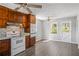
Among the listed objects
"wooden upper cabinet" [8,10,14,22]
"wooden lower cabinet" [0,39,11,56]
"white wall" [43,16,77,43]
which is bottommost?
"wooden lower cabinet" [0,39,11,56]

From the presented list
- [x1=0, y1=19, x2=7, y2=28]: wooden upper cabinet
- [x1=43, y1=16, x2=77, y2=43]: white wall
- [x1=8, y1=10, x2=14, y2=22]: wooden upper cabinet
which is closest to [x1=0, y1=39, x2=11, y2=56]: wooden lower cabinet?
[x1=0, y1=19, x2=7, y2=28]: wooden upper cabinet

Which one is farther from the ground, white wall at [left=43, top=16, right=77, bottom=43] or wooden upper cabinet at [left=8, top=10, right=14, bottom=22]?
wooden upper cabinet at [left=8, top=10, right=14, bottom=22]

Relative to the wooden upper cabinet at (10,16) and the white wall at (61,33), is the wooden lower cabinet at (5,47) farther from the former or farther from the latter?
the white wall at (61,33)

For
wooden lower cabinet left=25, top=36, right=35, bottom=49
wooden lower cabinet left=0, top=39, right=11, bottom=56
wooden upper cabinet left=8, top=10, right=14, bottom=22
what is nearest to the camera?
wooden lower cabinet left=0, top=39, right=11, bottom=56

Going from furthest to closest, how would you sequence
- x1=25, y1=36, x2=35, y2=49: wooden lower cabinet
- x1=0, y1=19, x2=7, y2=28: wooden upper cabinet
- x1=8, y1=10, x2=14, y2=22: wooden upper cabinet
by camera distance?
x1=8, y1=10, x2=14, y2=22: wooden upper cabinet → x1=0, y1=19, x2=7, y2=28: wooden upper cabinet → x1=25, y1=36, x2=35, y2=49: wooden lower cabinet

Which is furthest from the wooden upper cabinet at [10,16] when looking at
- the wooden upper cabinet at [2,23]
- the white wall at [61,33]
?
the white wall at [61,33]

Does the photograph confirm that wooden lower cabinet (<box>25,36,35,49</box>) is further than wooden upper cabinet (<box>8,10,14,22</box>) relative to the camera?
No

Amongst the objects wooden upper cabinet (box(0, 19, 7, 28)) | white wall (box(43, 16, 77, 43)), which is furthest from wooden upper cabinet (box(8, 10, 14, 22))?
white wall (box(43, 16, 77, 43))

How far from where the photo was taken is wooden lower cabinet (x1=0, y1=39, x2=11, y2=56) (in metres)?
3.83

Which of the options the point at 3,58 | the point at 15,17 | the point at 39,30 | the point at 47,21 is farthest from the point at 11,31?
the point at 3,58

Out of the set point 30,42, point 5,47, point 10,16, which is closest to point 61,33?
point 30,42

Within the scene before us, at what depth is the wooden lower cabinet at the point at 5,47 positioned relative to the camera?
3.83 metres

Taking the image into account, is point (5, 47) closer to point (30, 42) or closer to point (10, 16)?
point (30, 42)

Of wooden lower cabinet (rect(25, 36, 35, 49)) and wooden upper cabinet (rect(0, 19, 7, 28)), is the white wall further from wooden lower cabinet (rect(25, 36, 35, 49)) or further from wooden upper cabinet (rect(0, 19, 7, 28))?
wooden upper cabinet (rect(0, 19, 7, 28))
